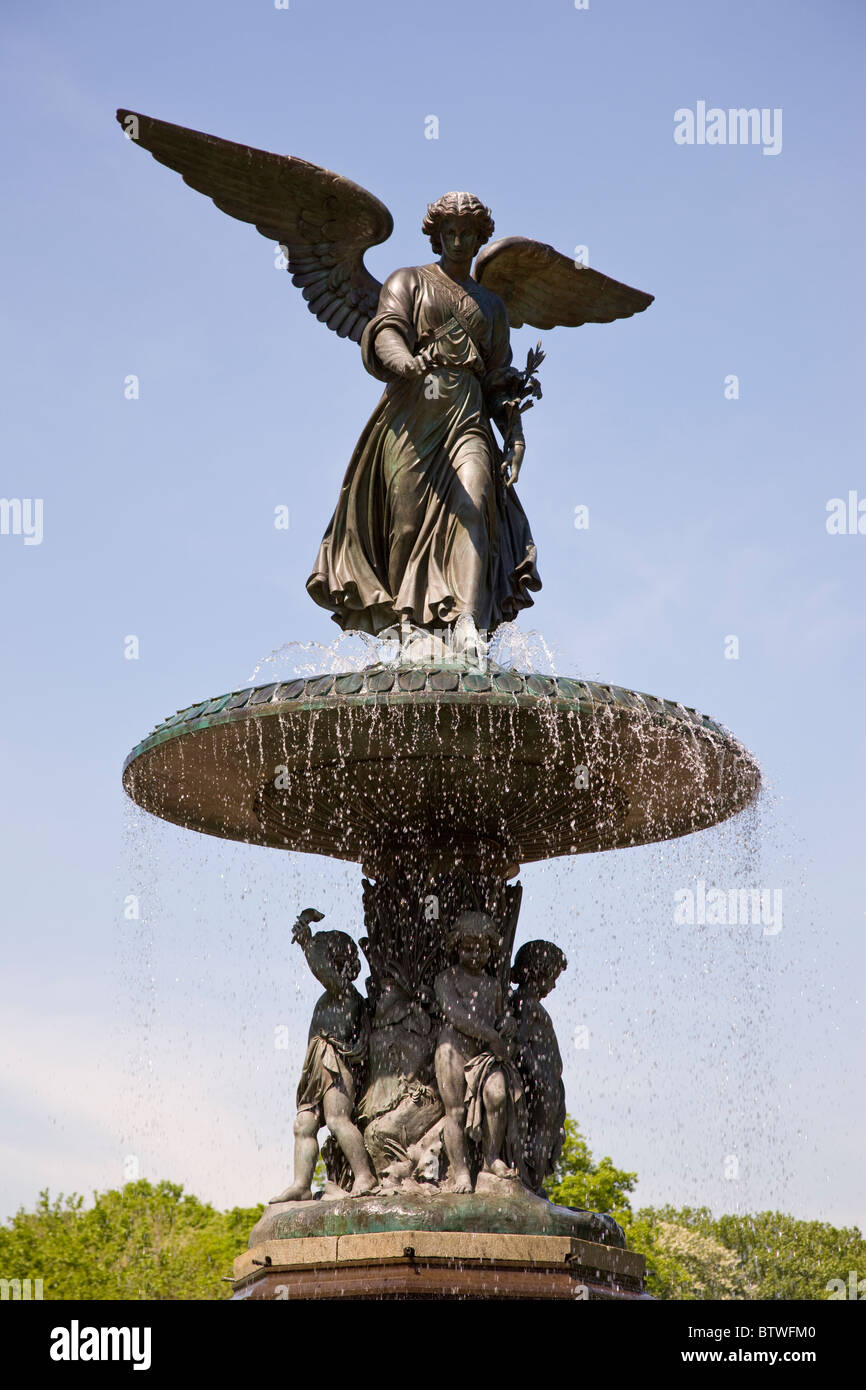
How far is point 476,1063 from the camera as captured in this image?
10.3 m

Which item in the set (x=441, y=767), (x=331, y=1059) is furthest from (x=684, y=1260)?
(x=441, y=767)

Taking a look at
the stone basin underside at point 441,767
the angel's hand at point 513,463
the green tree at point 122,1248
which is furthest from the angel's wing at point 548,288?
the green tree at point 122,1248

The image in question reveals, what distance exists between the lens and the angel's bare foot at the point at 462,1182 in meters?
10.0

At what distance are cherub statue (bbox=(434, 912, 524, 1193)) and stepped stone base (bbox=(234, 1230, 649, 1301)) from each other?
0.59 metres

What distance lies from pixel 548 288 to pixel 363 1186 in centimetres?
709

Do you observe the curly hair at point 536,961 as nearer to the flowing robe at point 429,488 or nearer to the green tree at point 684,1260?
the flowing robe at point 429,488

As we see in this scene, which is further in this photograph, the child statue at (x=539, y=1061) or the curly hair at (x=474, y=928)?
the child statue at (x=539, y=1061)

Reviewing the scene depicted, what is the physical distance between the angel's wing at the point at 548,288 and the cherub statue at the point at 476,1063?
516 centimetres

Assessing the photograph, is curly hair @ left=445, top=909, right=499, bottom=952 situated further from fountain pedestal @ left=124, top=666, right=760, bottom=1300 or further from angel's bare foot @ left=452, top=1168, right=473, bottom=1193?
angel's bare foot @ left=452, top=1168, right=473, bottom=1193

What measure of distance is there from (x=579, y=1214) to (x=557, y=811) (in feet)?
8.46
